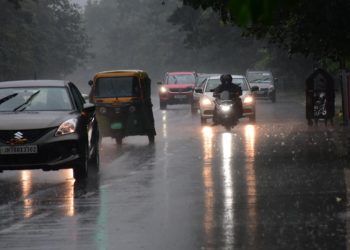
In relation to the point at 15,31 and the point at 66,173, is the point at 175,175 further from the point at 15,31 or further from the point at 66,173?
the point at 15,31

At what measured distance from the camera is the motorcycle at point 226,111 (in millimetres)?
28188

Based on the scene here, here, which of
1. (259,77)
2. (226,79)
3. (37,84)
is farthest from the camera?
(259,77)

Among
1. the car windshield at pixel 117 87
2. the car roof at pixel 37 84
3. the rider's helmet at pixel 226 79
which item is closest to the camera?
the car roof at pixel 37 84

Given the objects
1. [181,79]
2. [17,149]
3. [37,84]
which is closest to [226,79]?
[37,84]

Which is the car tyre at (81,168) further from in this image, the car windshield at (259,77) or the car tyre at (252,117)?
the car windshield at (259,77)

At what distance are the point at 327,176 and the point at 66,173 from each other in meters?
4.43

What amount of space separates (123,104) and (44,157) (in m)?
9.88

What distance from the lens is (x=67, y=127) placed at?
14.4 meters

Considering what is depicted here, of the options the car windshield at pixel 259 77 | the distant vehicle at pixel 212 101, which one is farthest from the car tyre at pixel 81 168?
the car windshield at pixel 259 77

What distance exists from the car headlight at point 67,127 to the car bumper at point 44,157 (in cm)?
10

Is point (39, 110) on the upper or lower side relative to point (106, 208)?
upper

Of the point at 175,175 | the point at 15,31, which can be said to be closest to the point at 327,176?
the point at 175,175

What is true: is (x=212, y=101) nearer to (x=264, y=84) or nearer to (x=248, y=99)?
(x=248, y=99)

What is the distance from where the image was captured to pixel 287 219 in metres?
9.95
